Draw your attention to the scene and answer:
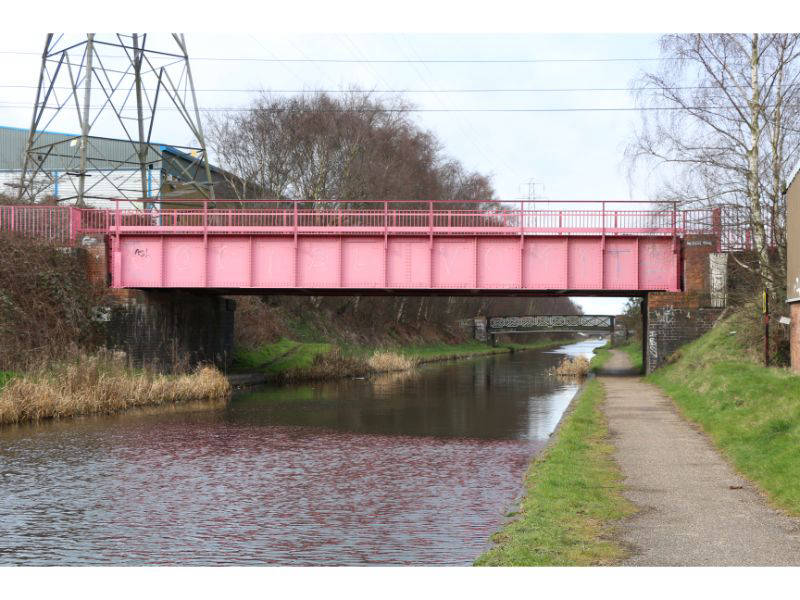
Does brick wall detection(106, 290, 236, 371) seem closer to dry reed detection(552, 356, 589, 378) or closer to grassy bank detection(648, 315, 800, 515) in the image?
dry reed detection(552, 356, 589, 378)

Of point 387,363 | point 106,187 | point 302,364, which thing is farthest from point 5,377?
point 106,187

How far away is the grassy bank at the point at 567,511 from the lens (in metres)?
9.39

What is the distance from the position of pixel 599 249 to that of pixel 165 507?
959 inches

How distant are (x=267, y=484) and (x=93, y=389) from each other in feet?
42.2

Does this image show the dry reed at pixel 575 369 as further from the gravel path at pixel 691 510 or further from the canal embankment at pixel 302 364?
the gravel path at pixel 691 510

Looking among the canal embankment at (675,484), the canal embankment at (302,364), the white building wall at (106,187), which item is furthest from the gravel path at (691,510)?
the white building wall at (106,187)

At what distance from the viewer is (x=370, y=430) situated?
81.0 feet

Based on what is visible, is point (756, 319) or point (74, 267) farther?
point (74, 267)

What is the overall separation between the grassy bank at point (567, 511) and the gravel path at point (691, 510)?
266mm

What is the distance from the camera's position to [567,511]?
11.6m

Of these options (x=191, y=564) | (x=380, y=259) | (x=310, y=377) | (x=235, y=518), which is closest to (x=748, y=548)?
(x=191, y=564)

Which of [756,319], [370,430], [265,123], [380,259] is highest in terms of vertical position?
Answer: [265,123]

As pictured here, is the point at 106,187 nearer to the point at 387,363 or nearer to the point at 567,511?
the point at 387,363

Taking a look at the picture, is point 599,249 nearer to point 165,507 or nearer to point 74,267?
point 74,267
